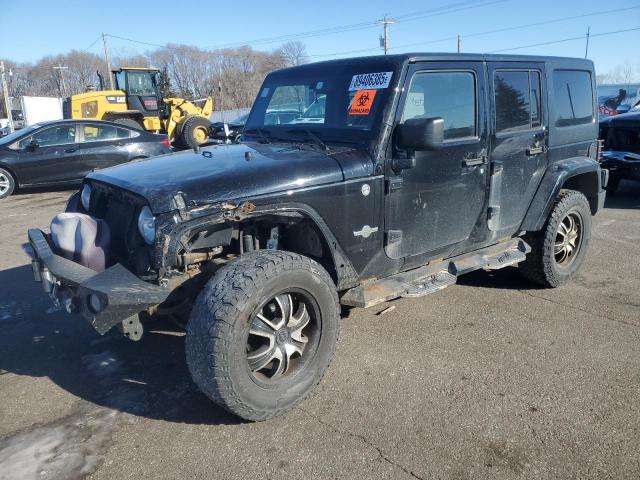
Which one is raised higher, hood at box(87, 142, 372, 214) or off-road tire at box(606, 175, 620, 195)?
hood at box(87, 142, 372, 214)

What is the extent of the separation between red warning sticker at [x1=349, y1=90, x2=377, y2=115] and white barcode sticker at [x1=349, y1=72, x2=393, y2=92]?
36mm

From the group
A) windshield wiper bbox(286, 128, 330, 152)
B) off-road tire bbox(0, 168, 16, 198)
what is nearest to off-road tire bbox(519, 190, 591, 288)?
windshield wiper bbox(286, 128, 330, 152)

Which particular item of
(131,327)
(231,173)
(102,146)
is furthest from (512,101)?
(102,146)

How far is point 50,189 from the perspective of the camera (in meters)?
11.5

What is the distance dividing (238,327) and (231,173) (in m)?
0.89

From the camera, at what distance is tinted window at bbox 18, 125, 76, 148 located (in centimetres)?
1035

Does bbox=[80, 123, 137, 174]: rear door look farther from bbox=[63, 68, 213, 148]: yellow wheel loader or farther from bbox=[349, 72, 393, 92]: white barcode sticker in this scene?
bbox=[349, 72, 393, 92]: white barcode sticker

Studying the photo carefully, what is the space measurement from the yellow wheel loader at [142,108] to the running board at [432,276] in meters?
13.8

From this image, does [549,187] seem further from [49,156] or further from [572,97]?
[49,156]

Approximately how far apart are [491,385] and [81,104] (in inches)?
669

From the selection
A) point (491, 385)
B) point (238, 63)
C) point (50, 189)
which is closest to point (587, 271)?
point (491, 385)

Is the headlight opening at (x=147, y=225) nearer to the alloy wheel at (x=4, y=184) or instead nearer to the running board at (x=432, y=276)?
the running board at (x=432, y=276)

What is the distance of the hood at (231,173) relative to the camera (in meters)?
2.80

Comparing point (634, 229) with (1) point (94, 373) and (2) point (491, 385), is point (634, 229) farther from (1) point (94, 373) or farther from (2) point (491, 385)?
(1) point (94, 373)
